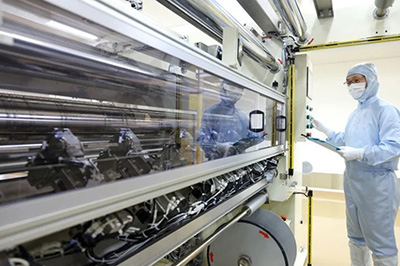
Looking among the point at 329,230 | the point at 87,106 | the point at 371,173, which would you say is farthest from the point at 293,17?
the point at 329,230

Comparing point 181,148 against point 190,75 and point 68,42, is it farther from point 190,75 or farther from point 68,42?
point 68,42

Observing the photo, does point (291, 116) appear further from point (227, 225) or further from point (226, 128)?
point (227, 225)

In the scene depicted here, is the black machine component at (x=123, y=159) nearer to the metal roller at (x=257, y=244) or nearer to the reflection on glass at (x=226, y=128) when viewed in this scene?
the reflection on glass at (x=226, y=128)

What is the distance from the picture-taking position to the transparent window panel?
0.57 metres

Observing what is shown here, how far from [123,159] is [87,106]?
12.7 inches

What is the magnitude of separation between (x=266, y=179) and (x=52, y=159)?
142 cm

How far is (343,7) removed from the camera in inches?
76.2

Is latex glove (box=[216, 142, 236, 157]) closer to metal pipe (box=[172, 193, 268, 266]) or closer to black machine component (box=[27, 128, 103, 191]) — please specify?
metal pipe (box=[172, 193, 268, 266])

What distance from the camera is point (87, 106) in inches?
37.2

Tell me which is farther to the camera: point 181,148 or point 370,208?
point 370,208

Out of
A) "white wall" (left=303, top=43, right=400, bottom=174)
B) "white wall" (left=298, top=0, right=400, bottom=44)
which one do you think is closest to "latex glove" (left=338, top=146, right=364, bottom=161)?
"white wall" (left=298, top=0, right=400, bottom=44)

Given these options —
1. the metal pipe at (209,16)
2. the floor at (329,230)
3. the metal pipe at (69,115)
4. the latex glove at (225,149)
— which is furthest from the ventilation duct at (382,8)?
the floor at (329,230)

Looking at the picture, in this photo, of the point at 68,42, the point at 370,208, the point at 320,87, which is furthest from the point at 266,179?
the point at 320,87

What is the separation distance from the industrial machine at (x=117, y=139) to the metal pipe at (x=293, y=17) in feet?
0.07
